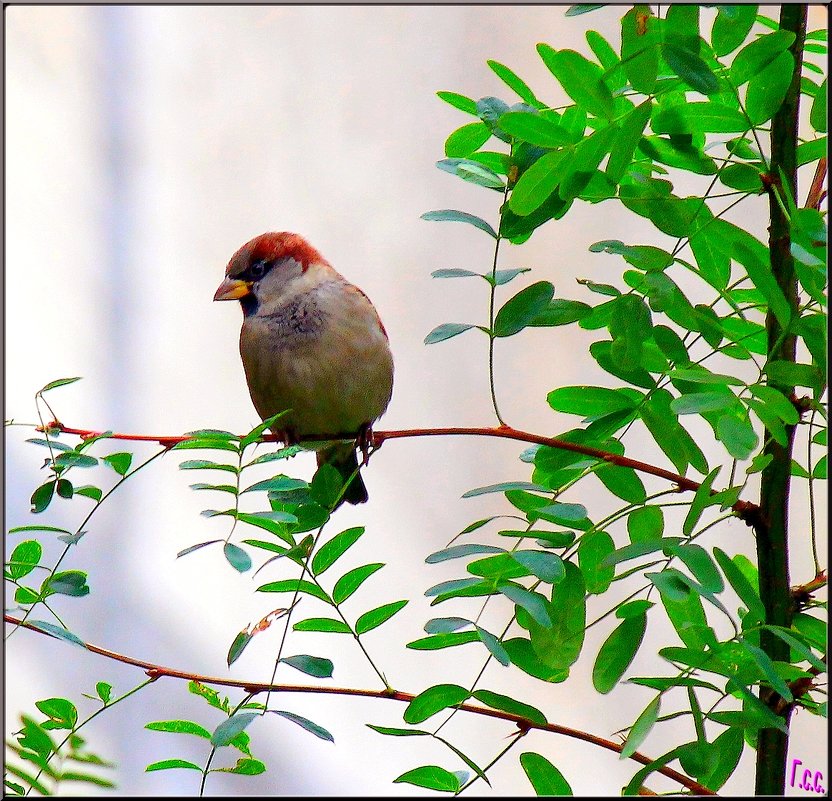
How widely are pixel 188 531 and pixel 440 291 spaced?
1.06 m

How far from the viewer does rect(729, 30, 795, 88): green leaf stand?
0.59 meters

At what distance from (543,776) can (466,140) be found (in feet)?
1.51

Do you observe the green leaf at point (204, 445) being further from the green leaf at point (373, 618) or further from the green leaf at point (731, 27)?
the green leaf at point (731, 27)

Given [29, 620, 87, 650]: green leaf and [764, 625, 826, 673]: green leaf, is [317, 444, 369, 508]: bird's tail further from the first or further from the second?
[764, 625, 826, 673]: green leaf

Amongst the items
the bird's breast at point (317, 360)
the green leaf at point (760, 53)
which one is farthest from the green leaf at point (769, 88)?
the bird's breast at point (317, 360)

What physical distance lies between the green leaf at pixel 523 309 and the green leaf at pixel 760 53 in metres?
0.18

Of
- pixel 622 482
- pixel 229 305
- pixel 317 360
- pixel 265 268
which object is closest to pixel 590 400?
pixel 622 482

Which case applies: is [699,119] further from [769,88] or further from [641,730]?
[641,730]

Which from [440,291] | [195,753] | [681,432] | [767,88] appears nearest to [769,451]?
[681,432]

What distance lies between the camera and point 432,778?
25.5 inches

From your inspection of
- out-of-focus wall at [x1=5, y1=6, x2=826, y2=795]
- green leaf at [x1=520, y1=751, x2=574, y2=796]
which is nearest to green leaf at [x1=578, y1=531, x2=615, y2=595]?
green leaf at [x1=520, y1=751, x2=574, y2=796]

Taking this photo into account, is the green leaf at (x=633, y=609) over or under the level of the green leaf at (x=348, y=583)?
over

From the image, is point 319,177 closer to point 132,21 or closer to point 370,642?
point 132,21

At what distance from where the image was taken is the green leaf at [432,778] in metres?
0.64
